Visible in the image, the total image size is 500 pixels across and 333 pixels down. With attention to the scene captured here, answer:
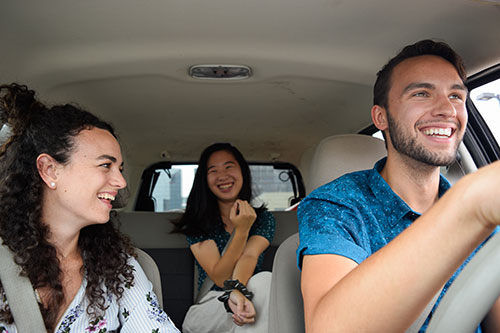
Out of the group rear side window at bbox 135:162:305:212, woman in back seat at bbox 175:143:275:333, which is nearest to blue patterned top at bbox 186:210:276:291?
woman in back seat at bbox 175:143:275:333

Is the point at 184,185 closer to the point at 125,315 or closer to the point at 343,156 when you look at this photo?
the point at 343,156

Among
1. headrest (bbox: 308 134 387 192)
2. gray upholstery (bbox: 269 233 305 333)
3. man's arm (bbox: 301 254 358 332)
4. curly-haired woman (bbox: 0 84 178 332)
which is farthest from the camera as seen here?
headrest (bbox: 308 134 387 192)

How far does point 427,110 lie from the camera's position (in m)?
1.48

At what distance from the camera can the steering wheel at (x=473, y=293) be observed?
597 millimetres

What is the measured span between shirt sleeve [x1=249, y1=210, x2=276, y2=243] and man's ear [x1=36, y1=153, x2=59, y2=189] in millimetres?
1334

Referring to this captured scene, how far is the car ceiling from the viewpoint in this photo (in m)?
1.73

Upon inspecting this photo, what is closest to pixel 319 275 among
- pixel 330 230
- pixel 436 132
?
pixel 330 230

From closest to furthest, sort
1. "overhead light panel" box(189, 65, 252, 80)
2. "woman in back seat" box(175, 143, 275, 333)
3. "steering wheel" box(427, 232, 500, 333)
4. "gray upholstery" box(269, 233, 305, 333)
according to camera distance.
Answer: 1. "steering wheel" box(427, 232, 500, 333)
2. "gray upholstery" box(269, 233, 305, 333)
3. "woman in back seat" box(175, 143, 275, 333)
4. "overhead light panel" box(189, 65, 252, 80)

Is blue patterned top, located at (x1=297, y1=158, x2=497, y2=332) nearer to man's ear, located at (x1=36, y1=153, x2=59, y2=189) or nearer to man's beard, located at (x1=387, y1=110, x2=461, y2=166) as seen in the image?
man's beard, located at (x1=387, y1=110, x2=461, y2=166)

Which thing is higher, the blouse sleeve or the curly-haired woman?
the curly-haired woman

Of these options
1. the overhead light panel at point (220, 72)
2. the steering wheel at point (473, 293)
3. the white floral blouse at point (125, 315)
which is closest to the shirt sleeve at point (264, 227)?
the overhead light panel at point (220, 72)

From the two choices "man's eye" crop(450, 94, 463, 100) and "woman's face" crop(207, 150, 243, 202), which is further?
"woman's face" crop(207, 150, 243, 202)

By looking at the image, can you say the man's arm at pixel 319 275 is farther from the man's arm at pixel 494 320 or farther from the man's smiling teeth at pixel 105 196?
the man's smiling teeth at pixel 105 196

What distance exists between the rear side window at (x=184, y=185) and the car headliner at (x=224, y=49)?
710mm
